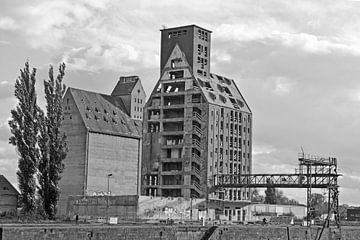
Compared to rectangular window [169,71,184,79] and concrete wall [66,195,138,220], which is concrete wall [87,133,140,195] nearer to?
concrete wall [66,195,138,220]

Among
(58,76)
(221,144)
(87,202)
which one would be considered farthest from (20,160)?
(221,144)

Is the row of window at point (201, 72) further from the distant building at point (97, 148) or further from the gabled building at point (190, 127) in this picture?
the distant building at point (97, 148)

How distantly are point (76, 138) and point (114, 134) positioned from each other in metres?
9.30

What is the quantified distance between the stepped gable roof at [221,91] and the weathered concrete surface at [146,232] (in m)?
60.5

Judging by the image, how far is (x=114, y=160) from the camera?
146 m

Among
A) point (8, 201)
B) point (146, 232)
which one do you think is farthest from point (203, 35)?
point (146, 232)

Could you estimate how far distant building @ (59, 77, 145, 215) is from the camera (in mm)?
140375

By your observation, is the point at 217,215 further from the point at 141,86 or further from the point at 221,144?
the point at 141,86

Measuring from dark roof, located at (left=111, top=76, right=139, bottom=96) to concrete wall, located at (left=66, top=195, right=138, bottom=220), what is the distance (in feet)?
136

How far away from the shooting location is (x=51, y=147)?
76.9 meters

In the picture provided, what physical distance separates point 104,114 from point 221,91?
26831mm

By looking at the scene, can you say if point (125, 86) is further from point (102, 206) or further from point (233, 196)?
point (102, 206)

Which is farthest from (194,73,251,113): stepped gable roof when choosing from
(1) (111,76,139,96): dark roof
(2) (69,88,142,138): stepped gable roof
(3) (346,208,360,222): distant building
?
(3) (346,208,360,222): distant building

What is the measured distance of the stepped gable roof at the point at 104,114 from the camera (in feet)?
474
